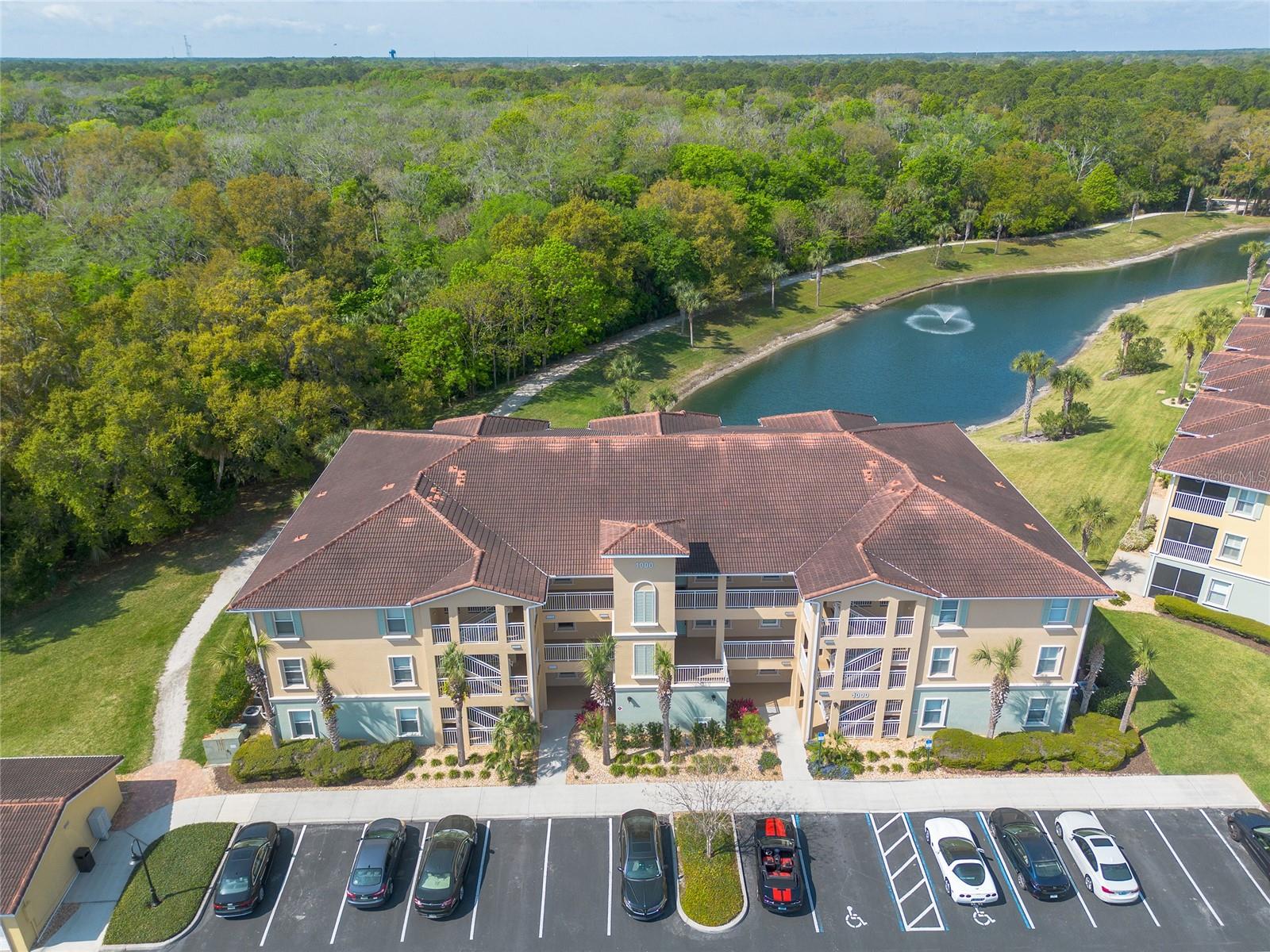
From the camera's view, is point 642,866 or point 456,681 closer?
point 642,866

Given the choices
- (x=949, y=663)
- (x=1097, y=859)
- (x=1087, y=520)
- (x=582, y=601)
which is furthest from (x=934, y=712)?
(x=1087, y=520)

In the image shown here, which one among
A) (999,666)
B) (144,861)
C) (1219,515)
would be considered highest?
(1219,515)

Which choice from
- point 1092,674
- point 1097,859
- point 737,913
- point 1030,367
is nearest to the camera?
point 737,913

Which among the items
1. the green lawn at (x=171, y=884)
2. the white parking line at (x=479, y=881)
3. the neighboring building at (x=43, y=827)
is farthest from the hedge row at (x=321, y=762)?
the white parking line at (x=479, y=881)

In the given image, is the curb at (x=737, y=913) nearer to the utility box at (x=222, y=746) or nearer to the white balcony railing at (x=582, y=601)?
the white balcony railing at (x=582, y=601)

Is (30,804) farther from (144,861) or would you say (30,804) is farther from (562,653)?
(562,653)

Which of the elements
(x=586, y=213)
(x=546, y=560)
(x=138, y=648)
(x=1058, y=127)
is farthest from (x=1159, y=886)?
(x=1058, y=127)
